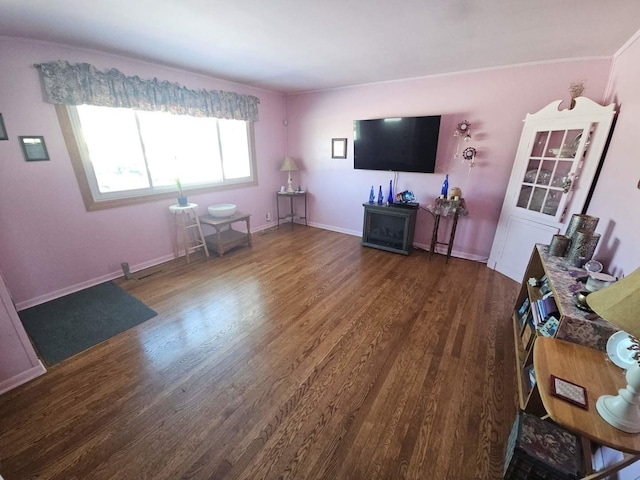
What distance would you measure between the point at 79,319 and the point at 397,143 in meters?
4.00

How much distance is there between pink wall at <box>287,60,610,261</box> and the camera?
2.69 m

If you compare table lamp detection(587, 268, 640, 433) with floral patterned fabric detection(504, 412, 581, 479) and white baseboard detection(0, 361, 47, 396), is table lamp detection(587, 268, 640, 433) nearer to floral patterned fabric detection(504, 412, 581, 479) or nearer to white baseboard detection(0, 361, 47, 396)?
floral patterned fabric detection(504, 412, 581, 479)

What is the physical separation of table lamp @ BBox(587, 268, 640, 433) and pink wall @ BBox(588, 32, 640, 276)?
3.14 ft

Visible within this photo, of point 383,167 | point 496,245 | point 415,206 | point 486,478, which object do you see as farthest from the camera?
point 383,167

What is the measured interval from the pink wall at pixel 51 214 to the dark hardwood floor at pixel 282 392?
0.66 meters

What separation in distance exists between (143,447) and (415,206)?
3476mm

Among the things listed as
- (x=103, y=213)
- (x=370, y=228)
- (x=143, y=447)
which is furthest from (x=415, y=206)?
(x=103, y=213)

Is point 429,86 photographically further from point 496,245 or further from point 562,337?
point 562,337

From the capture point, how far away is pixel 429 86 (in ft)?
10.6

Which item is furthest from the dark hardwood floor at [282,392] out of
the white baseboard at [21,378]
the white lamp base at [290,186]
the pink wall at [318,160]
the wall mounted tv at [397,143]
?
the white lamp base at [290,186]

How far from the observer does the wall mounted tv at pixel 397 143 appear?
3283 mm

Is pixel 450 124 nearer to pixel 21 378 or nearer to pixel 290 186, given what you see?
pixel 290 186

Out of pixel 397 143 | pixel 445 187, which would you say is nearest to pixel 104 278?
pixel 397 143

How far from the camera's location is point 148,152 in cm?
307
